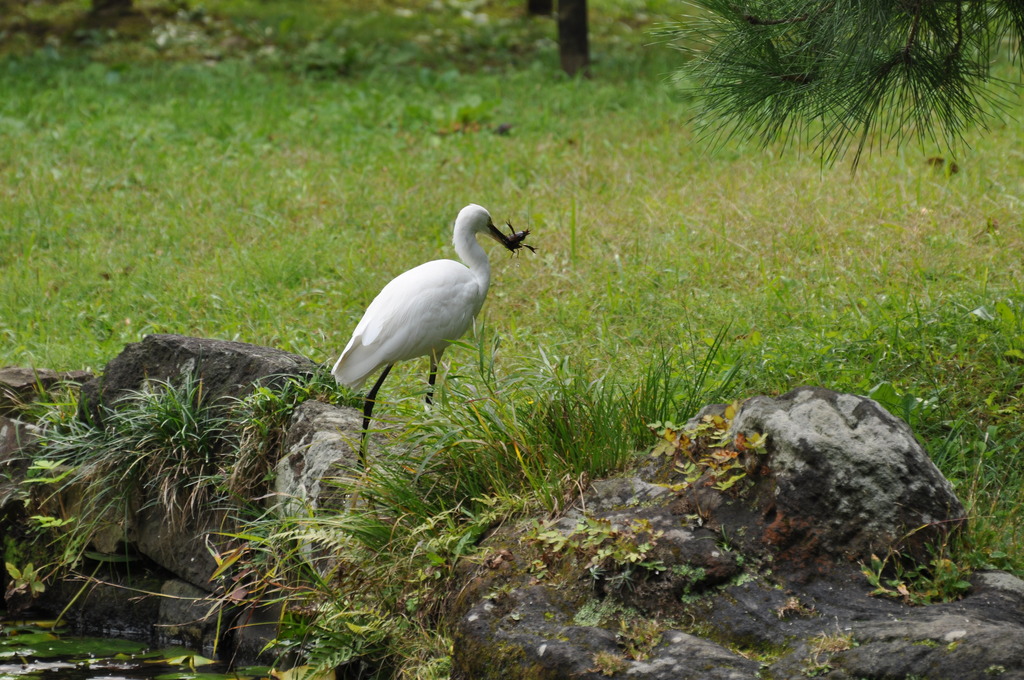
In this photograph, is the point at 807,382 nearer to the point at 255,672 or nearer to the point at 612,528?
the point at 612,528

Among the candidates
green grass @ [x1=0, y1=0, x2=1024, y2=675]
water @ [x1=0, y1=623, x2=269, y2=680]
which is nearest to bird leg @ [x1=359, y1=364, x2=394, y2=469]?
green grass @ [x1=0, y1=0, x2=1024, y2=675]

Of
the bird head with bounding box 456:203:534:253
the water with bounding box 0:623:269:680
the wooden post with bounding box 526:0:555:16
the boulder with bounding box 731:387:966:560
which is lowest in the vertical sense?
the water with bounding box 0:623:269:680

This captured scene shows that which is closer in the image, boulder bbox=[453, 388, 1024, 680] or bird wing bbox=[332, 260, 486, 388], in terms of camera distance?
boulder bbox=[453, 388, 1024, 680]

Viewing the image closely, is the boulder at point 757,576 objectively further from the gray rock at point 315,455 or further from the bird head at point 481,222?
the bird head at point 481,222

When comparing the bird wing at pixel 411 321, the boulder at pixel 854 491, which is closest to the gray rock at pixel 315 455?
the bird wing at pixel 411 321

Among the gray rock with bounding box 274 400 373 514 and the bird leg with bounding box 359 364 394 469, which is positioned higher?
the bird leg with bounding box 359 364 394 469

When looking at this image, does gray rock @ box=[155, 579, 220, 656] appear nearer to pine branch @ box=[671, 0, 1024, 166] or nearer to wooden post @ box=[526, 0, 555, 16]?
pine branch @ box=[671, 0, 1024, 166]

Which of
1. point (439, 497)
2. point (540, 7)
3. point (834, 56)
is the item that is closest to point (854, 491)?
point (439, 497)

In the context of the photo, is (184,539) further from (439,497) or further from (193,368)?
(439,497)

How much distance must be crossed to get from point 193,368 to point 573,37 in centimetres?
763

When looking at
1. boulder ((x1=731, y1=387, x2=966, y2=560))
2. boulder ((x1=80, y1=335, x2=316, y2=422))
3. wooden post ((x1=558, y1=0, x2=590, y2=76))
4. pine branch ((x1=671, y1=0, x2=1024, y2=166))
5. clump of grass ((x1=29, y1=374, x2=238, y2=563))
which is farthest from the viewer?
wooden post ((x1=558, y1=0, x2=590, y2=76))

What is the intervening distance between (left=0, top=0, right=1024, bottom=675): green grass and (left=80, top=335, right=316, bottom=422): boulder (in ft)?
1.57

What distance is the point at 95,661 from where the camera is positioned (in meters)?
3.70

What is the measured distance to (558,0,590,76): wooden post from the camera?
10711 mm
